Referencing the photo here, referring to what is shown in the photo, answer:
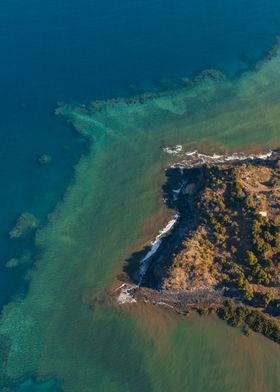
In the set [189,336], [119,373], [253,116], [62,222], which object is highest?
[253,116]

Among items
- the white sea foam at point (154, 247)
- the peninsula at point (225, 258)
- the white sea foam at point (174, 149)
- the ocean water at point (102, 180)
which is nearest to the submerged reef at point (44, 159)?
the ocean water at point (102, 180)

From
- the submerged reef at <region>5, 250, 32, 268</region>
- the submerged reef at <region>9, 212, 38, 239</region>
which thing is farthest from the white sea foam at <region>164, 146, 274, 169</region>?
the submerged reef at <region>5, 250, 32, 268</region>

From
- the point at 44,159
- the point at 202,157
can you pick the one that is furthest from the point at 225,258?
the point at 44,159

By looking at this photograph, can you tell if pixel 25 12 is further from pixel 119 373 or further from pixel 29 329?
pixel 119 373

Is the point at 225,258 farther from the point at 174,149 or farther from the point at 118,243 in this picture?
the point at 174,149

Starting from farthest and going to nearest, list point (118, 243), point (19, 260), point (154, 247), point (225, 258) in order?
1. point (118, 243)
2. point (154, 247)
3. point (19, 260)
4. point (225, 258)

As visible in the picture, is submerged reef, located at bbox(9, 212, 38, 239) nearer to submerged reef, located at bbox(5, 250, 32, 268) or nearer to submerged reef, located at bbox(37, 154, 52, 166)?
submerged reef, located at bbox(5, 250, 32, 268)

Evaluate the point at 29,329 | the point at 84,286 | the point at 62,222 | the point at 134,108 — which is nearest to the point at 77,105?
the point at 134,108

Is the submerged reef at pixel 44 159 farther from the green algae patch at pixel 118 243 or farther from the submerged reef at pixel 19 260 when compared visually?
the submerged reef at pixel 19 260
